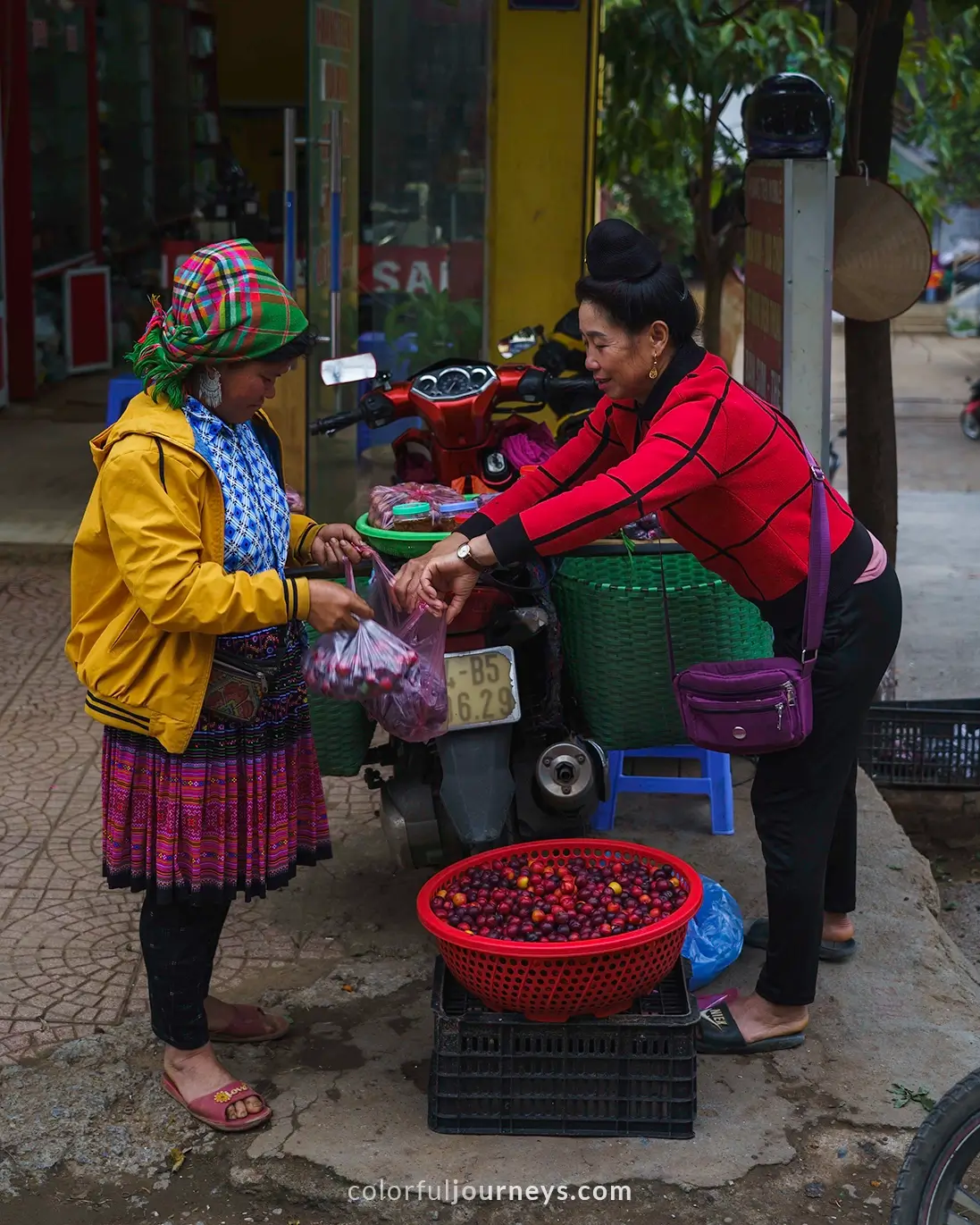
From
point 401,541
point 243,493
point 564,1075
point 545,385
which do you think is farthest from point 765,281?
point 564,1075

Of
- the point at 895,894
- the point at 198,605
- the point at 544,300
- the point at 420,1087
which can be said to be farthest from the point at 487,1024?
the point at 544,300

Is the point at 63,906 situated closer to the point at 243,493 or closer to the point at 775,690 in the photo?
the point at 243,493

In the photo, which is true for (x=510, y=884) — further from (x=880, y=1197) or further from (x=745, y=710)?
(x=880, y=1197)

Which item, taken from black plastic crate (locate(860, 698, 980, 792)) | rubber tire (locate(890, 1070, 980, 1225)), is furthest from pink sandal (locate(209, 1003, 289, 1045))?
black plastic crate (locate(860, 698, 980, 792))

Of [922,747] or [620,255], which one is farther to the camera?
[922,747]

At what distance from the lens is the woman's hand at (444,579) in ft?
10.2

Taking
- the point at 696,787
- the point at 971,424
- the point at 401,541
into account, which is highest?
the point at 401,541

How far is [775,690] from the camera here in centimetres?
313

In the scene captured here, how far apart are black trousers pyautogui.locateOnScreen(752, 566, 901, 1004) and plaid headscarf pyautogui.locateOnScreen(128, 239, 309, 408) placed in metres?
1.26

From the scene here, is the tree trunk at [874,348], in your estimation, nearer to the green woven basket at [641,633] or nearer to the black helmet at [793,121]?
the black helmet at [793,121]

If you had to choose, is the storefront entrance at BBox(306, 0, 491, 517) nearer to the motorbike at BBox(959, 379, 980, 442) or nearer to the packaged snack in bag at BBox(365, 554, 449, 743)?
the packaged snack in bag at BBox(365, 554, 449, 743)

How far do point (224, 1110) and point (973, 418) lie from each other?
37.7 ft

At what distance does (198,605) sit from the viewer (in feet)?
8.98

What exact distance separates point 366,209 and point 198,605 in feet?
18.1
